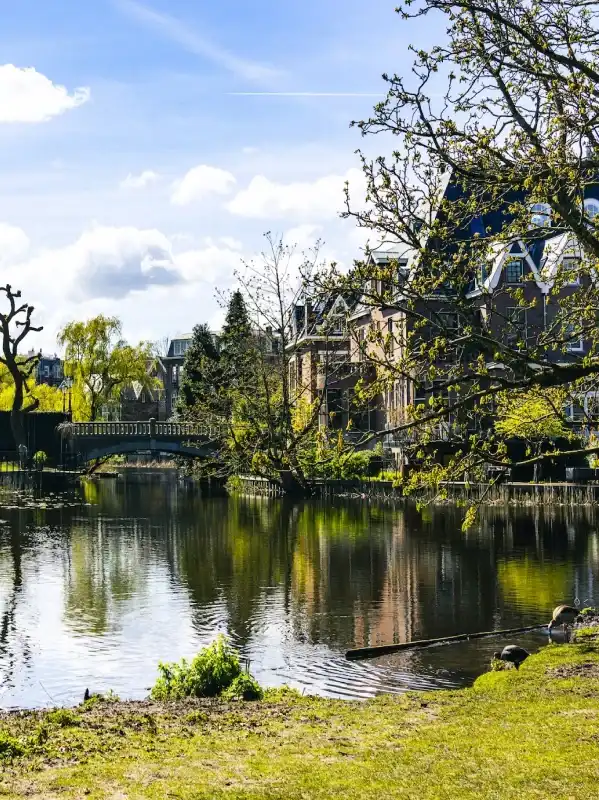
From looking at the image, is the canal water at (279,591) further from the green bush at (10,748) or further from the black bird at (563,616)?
the green bush at (10,748)

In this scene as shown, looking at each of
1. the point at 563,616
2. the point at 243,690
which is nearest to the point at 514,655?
the point at 563,616

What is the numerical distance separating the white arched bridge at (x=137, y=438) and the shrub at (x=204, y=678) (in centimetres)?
5018

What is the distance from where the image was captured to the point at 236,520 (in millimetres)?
47062

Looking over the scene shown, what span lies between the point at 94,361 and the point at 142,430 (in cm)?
1932

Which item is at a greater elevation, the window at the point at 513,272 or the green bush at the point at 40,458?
the window at the point at 513,272

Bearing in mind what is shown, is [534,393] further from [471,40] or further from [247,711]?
[247,711]

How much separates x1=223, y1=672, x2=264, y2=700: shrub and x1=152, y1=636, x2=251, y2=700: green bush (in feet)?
0.72

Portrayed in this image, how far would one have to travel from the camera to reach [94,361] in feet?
283

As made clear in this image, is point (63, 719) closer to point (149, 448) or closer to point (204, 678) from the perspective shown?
point (204, 678)

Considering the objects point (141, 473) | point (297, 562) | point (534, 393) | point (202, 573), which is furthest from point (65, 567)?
point (141, 473)

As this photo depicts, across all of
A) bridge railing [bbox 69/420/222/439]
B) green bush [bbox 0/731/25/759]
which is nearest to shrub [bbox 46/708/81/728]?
green bush [bbox 0/731/25/759]

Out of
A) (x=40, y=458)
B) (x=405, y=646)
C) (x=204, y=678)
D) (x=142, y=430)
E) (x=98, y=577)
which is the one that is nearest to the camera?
(x=204, y=678)

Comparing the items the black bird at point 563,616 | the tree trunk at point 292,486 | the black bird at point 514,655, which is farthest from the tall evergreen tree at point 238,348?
the black bird at point 514,655

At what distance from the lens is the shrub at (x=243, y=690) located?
48.1ft
